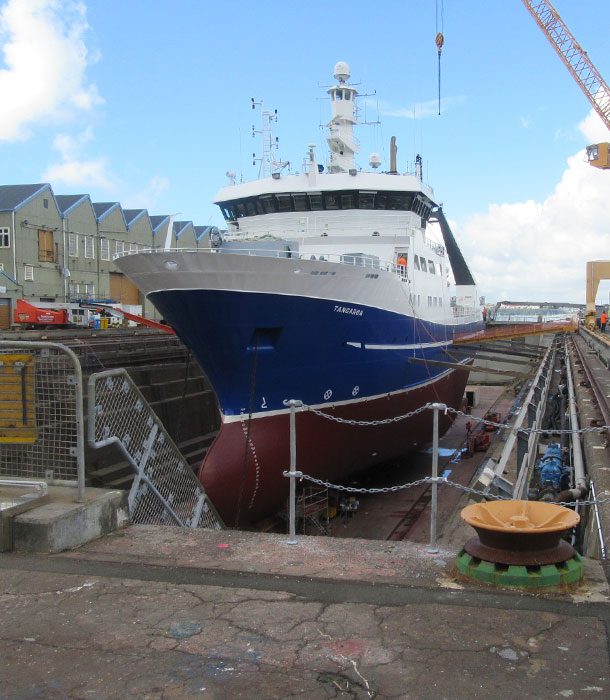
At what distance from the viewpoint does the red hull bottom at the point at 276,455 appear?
10.7 m

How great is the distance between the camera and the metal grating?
5043mm

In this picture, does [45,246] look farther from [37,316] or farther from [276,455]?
[276,455]

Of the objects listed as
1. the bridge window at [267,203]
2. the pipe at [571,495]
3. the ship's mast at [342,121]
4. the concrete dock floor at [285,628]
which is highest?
the ship's mast at [342,121]

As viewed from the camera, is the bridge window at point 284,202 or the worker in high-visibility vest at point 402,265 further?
the bridge window at point 284,202

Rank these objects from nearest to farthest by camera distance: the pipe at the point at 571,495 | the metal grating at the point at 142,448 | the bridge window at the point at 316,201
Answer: the metal grating at the point at 142,448, the pipe at the point at 571,495, the bridge window at the point at 316,201

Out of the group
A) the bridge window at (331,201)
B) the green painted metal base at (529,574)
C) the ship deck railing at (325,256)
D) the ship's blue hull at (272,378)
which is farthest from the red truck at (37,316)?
the green painted metal base at (529,574)

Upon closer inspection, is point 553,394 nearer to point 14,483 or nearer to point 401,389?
point 401,389

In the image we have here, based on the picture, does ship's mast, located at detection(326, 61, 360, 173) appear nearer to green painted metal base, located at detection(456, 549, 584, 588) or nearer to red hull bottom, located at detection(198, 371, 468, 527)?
red hull bottom, located at detection(198, 371, 468, 527)

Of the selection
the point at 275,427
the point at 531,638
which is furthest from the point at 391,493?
the point at 531,638

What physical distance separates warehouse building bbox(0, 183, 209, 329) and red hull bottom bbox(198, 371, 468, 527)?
2322cm

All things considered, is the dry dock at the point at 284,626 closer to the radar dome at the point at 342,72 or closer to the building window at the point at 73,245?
the radar dome at the point at 342,72

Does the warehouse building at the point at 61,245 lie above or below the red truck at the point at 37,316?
above

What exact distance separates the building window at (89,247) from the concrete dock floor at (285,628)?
129 ft

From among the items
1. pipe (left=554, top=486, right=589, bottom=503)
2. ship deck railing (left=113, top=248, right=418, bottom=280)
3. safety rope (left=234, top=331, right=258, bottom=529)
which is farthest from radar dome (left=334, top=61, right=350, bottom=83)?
pipe (left=554, top=486, right=589, bottom=503)
